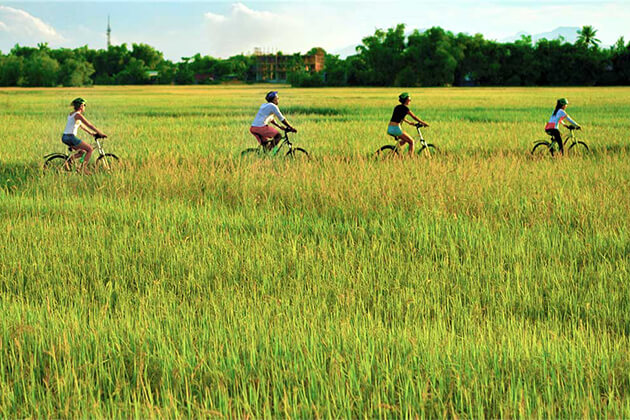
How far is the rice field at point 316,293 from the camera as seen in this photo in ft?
10.7

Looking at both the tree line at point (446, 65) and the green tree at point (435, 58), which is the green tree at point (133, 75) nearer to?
the tree line at point (446, 65)

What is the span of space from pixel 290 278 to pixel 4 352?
238cm

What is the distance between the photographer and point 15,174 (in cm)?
1187

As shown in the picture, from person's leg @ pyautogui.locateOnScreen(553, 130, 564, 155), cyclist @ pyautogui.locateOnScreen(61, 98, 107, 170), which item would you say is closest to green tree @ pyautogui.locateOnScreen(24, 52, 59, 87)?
cyclist @ pyautogui.locateOnScreen(61, 98, 107, 170)

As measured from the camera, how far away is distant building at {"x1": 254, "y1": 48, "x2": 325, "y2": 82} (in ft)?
615

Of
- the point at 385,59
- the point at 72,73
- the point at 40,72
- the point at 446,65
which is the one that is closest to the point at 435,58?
the point at 446,65

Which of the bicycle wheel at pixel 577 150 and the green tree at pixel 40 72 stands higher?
the green tree at pixel 40 72

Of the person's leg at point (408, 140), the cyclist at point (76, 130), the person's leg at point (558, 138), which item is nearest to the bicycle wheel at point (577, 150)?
the person's leg at point (558, 138)

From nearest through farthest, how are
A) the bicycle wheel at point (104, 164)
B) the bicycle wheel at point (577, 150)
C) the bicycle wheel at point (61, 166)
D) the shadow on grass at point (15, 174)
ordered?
the shadow on grass at point (15, 174)
the bicycle wheel at point (61, 166)
the bicycle wheel at point (104, 164)
the bicycle wheel at point (577, 150)

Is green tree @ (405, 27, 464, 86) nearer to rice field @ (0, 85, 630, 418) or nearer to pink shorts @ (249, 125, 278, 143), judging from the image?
pink shorts @ (249, 125, 278, 143)

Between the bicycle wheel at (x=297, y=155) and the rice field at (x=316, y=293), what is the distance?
1.49 m

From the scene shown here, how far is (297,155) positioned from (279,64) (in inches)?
7596

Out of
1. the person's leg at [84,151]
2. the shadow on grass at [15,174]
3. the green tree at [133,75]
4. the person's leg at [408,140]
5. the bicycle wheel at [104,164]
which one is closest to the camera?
the shadow on grass at [15,174]

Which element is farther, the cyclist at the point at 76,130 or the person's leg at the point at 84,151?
the person's leg at the point at 84,151
